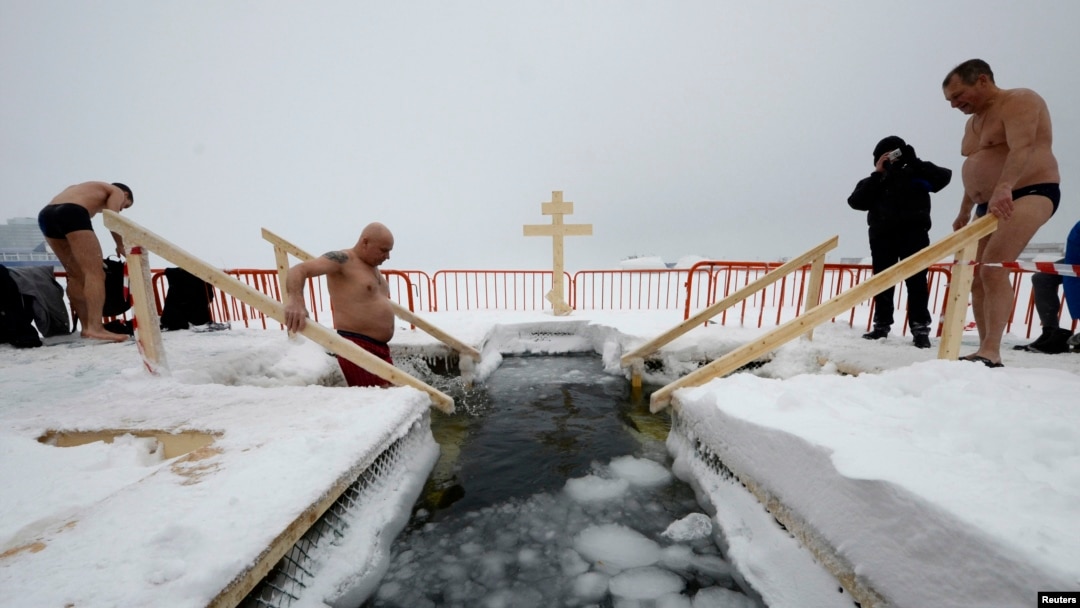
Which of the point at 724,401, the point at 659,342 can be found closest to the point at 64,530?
the point at 724,401

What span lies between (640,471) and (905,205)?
408cm

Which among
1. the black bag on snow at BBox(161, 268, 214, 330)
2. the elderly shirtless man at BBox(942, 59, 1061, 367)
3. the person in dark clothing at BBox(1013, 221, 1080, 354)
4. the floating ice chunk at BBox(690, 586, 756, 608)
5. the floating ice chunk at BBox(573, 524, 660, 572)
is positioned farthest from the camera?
the black bag on snow at BBox(161, 268, 214, 330)

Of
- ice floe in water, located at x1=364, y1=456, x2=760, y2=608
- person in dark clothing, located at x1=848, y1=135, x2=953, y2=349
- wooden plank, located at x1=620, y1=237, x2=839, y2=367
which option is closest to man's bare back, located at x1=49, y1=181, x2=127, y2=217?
ice floe in water, located at x1=364, y1=456, x2=760, y2=608

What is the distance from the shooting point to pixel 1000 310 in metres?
2.69

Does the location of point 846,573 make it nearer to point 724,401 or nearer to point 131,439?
point 724,401

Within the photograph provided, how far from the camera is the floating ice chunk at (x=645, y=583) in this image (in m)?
1.66

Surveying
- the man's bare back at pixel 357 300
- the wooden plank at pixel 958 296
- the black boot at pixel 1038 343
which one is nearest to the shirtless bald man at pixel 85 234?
the man's bare back at pixel 357 300

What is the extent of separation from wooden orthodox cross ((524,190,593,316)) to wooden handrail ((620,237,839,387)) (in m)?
3.40

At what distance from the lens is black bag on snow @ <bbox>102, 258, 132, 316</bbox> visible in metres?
4.81

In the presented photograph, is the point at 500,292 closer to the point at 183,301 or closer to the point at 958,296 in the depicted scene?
the point at 183,301

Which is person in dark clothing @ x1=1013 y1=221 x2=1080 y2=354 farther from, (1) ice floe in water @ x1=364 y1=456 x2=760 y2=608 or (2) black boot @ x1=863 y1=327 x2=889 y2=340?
(1) ice floe in water @ x1=364 y1=456 x2=760 y2=608

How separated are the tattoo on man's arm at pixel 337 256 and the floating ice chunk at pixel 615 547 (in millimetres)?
2862

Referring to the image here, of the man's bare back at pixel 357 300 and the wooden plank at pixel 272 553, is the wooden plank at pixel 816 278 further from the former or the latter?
the wooden plank at pixel 272 553

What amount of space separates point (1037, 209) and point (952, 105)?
3.22 feet
